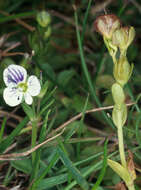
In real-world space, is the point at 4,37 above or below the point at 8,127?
above

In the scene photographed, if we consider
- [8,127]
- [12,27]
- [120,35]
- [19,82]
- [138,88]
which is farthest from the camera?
[12,27]

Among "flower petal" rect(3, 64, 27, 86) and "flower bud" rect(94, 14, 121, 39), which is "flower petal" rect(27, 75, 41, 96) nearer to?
"flower petal" rect(3, 64, 27, 86)

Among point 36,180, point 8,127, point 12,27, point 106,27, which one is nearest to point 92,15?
point 12,27

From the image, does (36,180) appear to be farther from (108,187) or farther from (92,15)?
(92,15)

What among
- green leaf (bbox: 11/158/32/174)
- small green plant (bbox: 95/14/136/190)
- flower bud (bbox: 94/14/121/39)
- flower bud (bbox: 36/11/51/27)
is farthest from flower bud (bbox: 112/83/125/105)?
flower bud (bbox: 36/11/51/27)

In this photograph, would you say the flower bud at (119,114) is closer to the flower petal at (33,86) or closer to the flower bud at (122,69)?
the flower bud at (122,69)

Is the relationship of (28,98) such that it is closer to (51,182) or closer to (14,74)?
(14,74)

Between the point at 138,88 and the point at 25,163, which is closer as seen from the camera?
the point at 25,163
